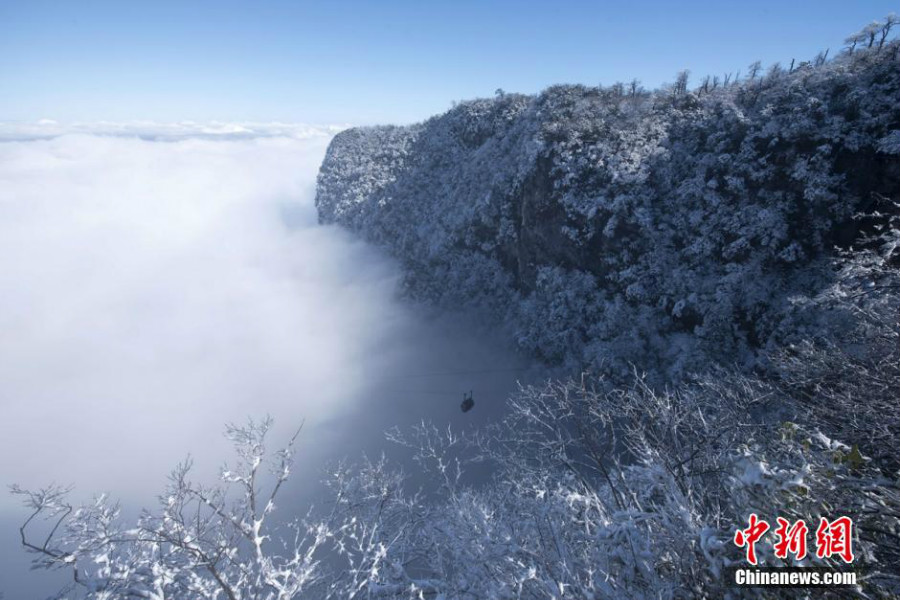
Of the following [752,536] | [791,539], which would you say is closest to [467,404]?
[752,536]

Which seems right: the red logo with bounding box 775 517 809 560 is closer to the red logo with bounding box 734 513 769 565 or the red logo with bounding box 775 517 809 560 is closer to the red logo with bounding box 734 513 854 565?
the red logo with bounding box 734 513 854 565

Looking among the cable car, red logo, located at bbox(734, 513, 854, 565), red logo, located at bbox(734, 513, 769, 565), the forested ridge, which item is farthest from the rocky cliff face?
red logo, located at bbox(734, 513, 769, 565)

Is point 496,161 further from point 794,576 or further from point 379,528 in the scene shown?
point 794,576

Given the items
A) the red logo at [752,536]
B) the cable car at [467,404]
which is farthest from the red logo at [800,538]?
the cable car at [467,404]

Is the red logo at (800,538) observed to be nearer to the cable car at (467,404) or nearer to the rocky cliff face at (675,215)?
the rocky cliff face at (675,215)

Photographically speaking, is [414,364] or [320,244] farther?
[320,244]

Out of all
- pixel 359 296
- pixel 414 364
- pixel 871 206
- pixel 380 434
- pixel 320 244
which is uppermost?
pixel 871 206

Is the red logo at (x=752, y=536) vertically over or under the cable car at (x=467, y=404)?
over

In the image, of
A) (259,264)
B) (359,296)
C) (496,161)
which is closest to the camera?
(496,161)

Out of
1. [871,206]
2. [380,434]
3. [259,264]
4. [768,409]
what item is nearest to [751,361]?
[768,409]
